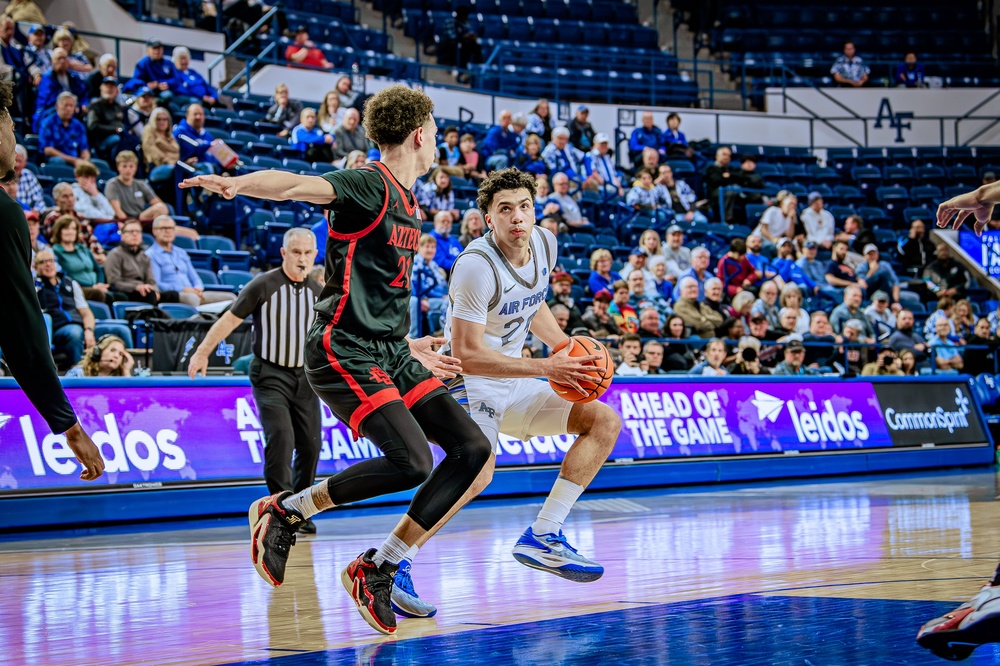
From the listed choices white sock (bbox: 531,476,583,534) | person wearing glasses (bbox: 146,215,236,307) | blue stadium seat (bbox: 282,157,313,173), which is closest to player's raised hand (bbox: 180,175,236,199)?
white sock (bbox: 531,476,583,534)

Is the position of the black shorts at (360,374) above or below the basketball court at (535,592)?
above

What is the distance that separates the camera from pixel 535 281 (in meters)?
5.32

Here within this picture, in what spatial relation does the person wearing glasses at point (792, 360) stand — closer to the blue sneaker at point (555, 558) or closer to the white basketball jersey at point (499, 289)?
the white basketball jersey at point (499, 289)

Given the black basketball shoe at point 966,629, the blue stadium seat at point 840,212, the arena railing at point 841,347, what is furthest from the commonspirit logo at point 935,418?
the black basketball shoe at point 966,629

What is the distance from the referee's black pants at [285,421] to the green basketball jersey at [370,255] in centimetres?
273

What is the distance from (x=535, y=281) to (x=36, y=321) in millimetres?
2568

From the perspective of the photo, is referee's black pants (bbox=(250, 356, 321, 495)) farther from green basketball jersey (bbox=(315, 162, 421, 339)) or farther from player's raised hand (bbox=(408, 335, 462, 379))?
green basketball jersey (bbox=(315, 162, 421, 339))

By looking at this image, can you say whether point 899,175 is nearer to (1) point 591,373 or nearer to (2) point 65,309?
(2) point 65,309

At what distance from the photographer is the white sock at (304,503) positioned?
4.75 m

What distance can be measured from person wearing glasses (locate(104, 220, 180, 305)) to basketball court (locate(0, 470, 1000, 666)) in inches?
127

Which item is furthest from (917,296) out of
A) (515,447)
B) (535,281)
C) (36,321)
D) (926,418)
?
(36,321)

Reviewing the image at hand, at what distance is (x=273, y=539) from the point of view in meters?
4.82

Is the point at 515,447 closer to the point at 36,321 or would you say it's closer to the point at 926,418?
the point at 926,418

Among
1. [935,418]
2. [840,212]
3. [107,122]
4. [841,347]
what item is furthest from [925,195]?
[107,122]
